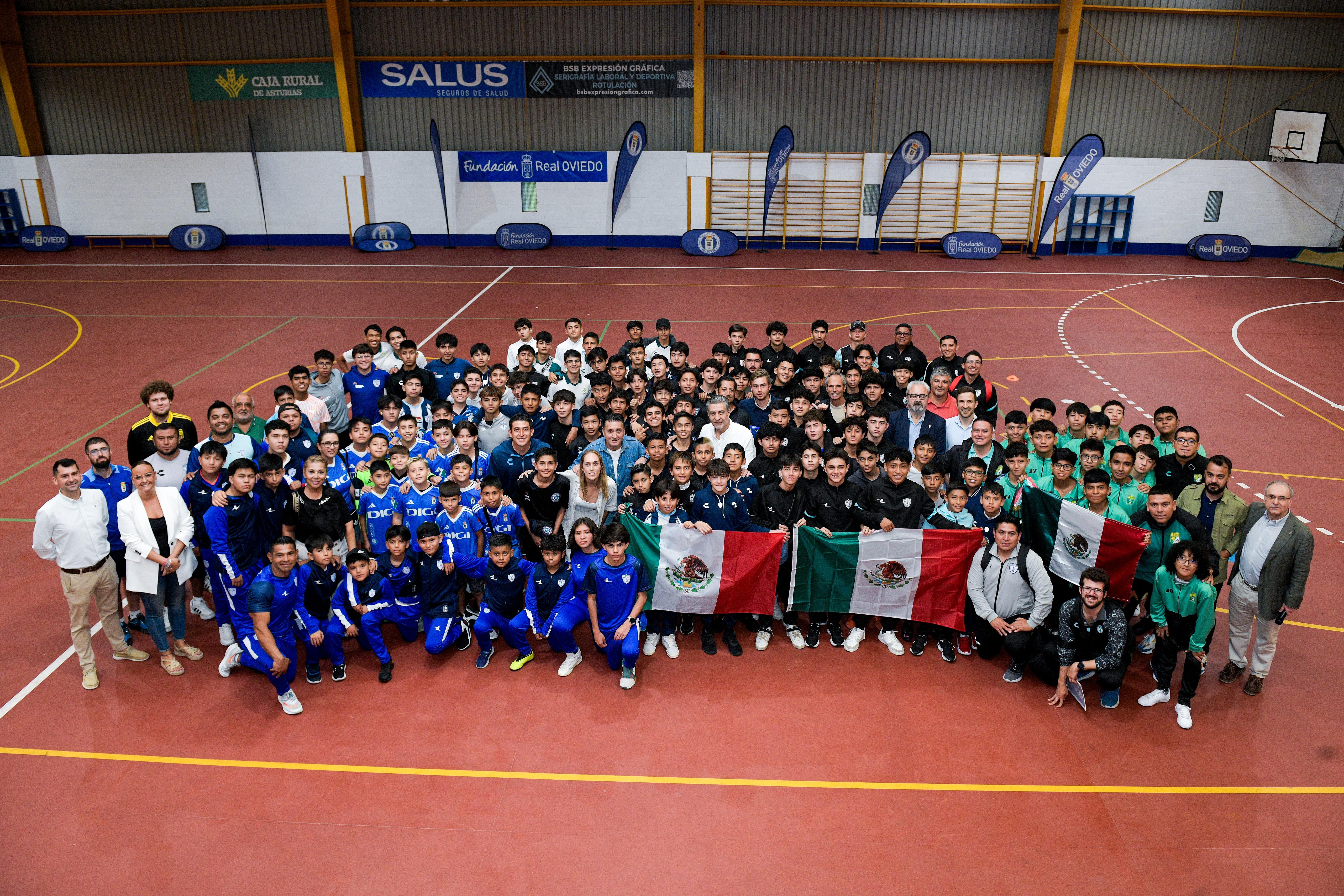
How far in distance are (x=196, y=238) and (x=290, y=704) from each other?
2774 cm

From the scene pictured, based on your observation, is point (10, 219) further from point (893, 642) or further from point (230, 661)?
point (893, 642)

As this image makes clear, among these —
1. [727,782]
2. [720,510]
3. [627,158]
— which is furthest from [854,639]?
[627,158]

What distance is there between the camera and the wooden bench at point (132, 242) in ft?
99.5

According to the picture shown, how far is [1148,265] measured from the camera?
27.5m

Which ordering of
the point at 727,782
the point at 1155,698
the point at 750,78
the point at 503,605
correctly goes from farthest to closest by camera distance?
the point at 750,78 → the point at 503,605 → the point at 1155,698 → the point at 727,782

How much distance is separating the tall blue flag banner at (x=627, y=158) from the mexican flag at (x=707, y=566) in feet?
70.2

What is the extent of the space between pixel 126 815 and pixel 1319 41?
115ft

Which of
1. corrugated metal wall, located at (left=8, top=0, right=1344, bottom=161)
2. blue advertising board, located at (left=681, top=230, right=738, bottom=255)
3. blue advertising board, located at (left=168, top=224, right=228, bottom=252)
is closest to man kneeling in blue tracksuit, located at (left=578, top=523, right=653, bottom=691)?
blue advertising board, located at (left=681, top=230, right=738, bottom=255)

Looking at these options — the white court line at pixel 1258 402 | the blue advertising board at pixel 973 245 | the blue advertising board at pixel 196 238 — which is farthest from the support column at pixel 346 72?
the white court line at pixel 1258 402

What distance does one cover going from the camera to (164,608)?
8031mm

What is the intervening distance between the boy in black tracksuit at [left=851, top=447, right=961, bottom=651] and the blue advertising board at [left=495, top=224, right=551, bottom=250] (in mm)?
23553

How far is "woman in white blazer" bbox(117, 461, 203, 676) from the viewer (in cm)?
762

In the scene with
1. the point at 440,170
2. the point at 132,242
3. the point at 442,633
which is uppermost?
the point at 440,170

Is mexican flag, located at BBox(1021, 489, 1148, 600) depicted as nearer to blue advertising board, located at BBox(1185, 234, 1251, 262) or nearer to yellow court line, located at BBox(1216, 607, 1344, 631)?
yellow court line, located at BBox(1216, 607, 1344, 631)
